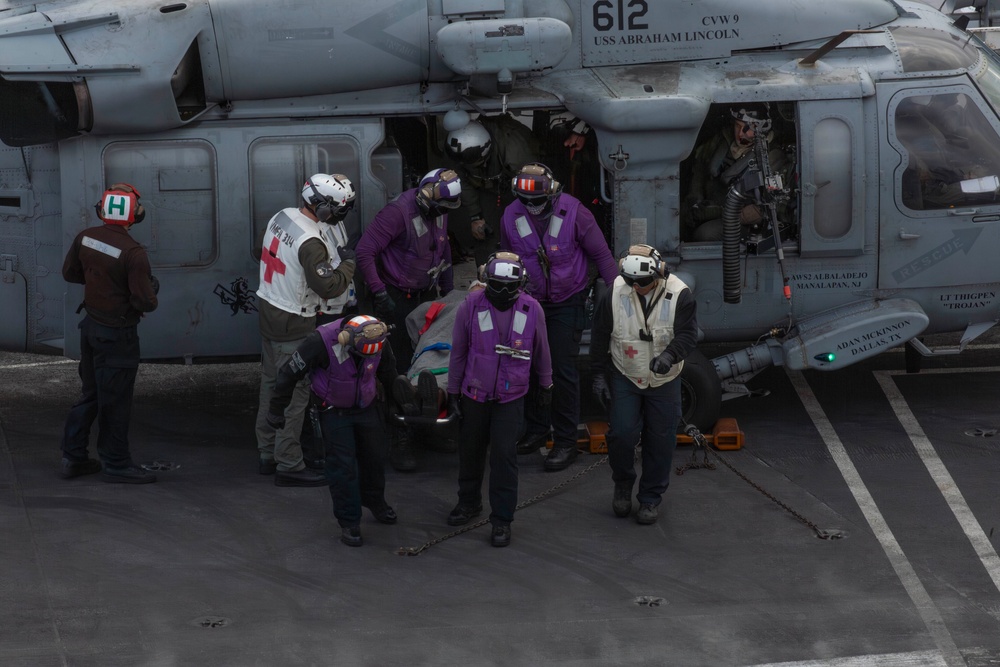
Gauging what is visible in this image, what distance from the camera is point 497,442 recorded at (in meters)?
8.49

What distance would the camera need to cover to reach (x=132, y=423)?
425 inches

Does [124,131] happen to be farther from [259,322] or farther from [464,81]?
[464,81]

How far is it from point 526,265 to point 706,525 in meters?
2.16

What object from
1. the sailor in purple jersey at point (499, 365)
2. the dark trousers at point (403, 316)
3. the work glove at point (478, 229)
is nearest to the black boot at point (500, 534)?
the sailor in purple jersey at point (499, 365)

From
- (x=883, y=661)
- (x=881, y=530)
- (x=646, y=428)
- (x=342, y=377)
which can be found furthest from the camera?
(x=646, y=428)

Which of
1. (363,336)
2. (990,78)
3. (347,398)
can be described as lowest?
(347,398)

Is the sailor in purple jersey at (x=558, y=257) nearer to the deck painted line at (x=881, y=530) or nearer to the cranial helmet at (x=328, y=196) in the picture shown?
the cranial helmet at (x=328, y=196)

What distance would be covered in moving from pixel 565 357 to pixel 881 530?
2.42 meters

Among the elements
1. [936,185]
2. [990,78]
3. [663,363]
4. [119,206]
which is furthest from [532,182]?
[990,78]

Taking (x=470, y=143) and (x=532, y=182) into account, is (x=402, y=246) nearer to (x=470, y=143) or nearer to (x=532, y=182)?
(x=470, y=143)

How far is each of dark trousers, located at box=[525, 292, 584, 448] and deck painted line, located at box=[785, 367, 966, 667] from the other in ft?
6.34

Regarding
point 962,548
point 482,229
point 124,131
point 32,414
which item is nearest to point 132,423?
point 32,414

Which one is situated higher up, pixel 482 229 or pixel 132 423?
pixel 482 229

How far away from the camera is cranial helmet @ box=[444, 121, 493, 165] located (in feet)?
32.8
